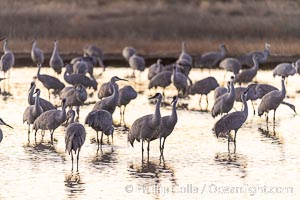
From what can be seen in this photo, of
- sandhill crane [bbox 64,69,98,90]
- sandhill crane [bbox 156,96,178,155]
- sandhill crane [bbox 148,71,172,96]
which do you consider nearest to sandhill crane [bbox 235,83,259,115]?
sandhill crane [bbox 148,71,172,96]

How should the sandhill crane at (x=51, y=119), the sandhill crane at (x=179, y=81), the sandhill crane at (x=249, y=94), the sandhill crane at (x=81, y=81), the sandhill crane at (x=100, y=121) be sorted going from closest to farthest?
the sandhill crane at (x=100, y=121) → the sandhill crane at (x=51, y=119) → the sandhill crane at (x=249, y=94) → the sandhill crane at (x=179, y=81) → the sandhill crane at (x=81, y=81)

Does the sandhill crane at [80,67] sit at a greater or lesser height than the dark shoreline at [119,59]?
lesser

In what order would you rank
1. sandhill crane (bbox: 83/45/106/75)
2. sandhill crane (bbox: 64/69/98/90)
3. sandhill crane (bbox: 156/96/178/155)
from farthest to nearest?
sandhill crane (bbox: 83/45/106/75), sandhill crane (bbox: 64/69/98/90), sandhill crane (bbox: 156/96/178/155)

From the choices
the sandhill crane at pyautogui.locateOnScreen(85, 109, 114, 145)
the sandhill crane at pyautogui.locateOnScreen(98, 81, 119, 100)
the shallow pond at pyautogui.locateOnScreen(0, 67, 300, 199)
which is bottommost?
the shallow pond at pyautogui.locateOnScreen(0, 67, 300, 199)

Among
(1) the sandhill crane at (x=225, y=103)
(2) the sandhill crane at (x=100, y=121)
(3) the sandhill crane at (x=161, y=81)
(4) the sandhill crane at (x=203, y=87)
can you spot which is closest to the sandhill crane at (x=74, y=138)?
(2) the sandhill crane at (x=100, y=121)

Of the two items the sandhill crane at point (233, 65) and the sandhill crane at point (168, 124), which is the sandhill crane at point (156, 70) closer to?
the sandhill crane at point (233, 65)

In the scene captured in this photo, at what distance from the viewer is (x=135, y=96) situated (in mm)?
21203

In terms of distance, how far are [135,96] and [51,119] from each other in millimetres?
3856

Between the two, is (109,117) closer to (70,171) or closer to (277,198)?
(70,171)

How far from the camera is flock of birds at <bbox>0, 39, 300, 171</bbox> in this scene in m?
16.5

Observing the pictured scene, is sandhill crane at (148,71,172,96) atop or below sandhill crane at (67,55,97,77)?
below

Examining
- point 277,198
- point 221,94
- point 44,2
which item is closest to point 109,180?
point 277,198

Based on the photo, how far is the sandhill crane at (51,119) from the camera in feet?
57.7

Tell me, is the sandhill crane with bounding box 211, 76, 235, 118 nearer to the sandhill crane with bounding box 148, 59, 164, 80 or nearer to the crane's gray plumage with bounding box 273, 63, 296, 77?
the sandhill crane with bounding box 148, 59, 164, 80
